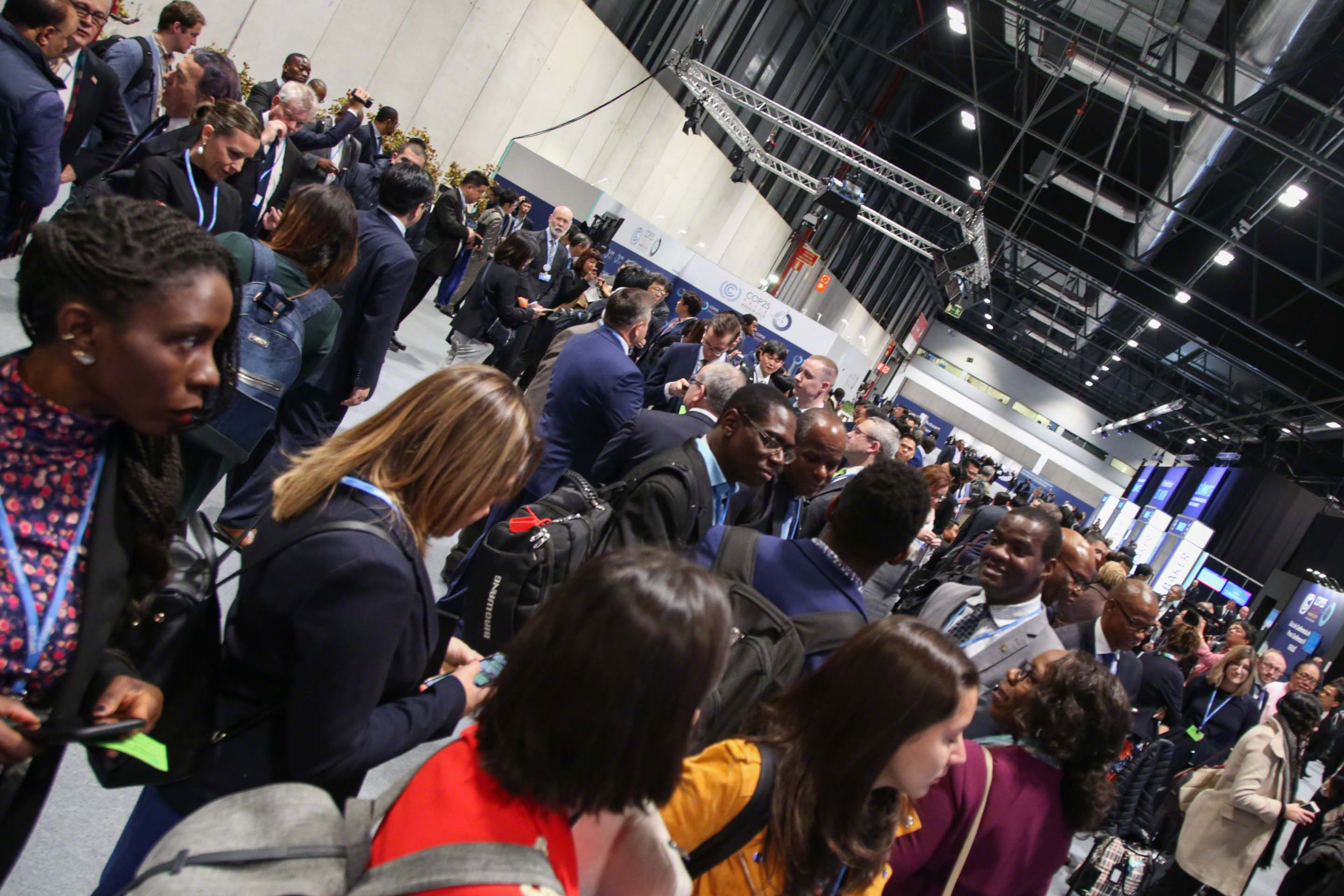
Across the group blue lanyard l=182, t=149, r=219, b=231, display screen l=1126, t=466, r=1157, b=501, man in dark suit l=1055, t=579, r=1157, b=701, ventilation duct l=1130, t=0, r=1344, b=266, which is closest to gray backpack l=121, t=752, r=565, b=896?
blue lanyard l=182, t=149, r=219, b=231

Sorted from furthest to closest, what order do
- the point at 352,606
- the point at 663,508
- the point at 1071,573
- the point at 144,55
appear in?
the point at 144,55 → the point at 1071,573 → the point at 663,508 → the point at 352,606

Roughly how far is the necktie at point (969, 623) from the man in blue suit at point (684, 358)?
9.08ft

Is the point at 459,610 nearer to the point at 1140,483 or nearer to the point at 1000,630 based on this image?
the point at 1000,630

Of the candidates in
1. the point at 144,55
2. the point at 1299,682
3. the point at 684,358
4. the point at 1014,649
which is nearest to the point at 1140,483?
the point at 1299,682

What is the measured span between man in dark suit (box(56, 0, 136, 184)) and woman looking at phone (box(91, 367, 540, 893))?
11.0 ft

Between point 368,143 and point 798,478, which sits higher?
point 368,143

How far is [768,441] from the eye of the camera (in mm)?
2758

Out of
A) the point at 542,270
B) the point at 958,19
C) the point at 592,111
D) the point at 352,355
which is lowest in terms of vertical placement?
the point at 352,355

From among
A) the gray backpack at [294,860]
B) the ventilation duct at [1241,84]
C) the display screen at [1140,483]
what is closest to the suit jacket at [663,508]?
the gray backpack at [294,860]

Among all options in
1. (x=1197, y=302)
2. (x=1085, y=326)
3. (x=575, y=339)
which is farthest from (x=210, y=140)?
(x=1085, y=326)

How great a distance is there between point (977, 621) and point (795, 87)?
58.9ft

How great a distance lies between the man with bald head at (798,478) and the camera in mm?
3301

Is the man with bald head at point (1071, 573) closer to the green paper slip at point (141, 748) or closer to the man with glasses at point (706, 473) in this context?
the man with glasses at point (706, 473)

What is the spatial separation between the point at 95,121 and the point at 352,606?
14.0 ft
